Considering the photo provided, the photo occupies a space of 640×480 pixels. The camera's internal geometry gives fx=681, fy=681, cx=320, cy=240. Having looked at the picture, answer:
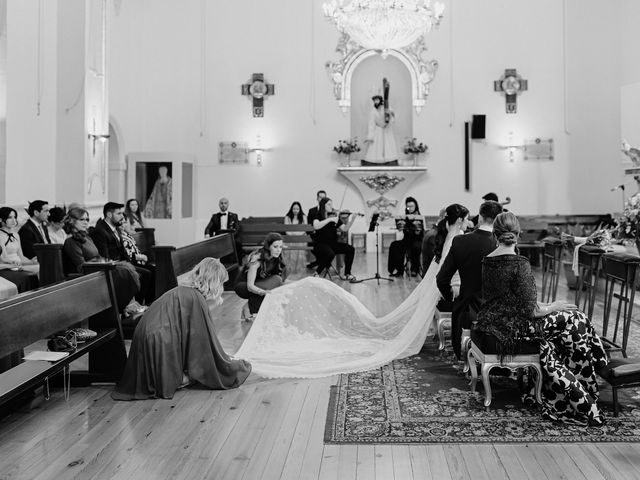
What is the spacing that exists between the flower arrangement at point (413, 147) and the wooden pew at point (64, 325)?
10764mm

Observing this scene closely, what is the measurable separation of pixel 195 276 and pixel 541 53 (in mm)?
12483

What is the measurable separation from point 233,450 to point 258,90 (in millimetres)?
12442

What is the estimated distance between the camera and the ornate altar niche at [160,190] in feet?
47.4

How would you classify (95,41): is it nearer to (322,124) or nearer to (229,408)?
(322,124)

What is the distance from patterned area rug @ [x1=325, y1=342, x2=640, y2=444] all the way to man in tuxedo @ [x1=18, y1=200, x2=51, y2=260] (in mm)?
4803

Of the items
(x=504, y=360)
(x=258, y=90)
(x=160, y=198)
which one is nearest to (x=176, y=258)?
(x=504, y=360)

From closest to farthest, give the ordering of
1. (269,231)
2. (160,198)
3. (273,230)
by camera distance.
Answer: (269,231) → (273,230) → (160,198)

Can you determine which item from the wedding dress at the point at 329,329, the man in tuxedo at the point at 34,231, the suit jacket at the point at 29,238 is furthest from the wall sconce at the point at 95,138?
the wedding dress at the point at 329,329

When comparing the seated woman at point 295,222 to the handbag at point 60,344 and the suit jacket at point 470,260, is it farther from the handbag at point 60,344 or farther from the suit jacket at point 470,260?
the handbag at point 60,344

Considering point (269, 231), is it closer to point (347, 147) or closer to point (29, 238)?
point (347, 147)

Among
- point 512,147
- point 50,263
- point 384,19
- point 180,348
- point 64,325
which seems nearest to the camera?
point 64,325

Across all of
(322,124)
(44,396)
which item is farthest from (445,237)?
(322,124)

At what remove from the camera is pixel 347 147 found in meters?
15.1

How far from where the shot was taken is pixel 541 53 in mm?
15086
